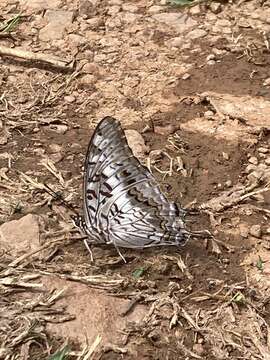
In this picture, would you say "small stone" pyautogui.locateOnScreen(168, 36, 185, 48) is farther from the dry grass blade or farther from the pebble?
the pebble

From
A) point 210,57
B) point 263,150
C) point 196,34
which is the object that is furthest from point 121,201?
point 196,34

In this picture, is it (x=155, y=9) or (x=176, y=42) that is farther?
(x=155, y=9)

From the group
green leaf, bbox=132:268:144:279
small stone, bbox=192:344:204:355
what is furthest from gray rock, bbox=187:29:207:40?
small stone, bbox=192:344:204:355

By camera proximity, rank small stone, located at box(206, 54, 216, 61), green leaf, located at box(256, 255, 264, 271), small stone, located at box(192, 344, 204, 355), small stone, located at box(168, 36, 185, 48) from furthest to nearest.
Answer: small stone, located at box(168, 36, 185, 48)
small stone, located at box(206, 54, 216, 61)
green leaf, located at box(256, 255, 264, 271)
small stone, located at box(192, 344, 204, 355)

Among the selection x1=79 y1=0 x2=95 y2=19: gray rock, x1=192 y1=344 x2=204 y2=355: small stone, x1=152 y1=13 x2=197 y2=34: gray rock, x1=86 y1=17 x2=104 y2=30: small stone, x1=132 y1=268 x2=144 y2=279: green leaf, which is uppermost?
x1=79 y1=0 x2=95 y2=19: gray rock

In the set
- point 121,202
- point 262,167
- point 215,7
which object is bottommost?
point 262,167

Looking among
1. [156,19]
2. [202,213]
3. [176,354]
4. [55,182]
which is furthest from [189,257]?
[156,19]

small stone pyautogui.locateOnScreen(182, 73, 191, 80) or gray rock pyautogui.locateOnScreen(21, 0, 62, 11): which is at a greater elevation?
gray rock pyautogui.locateOnScreen(21, 0, 62, 11)

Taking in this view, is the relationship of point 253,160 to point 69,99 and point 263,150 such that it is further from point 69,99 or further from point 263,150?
point 69,99
